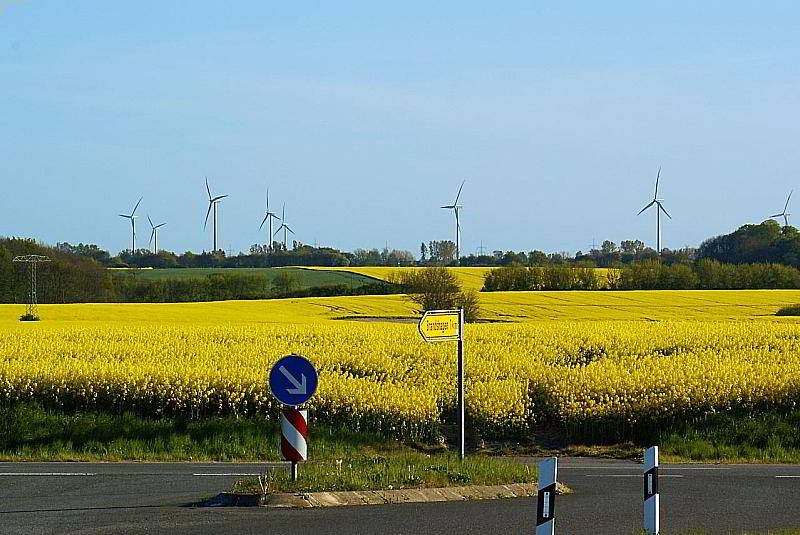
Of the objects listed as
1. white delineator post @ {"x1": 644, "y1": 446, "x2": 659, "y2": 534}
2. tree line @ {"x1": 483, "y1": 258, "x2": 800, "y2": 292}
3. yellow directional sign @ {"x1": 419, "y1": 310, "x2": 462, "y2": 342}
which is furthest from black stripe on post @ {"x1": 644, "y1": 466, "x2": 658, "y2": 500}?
tree line @ {"x1": 483, "y1": 258, "x2": 800, "y2": 292}

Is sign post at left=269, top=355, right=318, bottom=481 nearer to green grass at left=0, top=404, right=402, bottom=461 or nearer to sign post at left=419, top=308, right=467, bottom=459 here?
sign post at left=419, top=308, right=467, bottom=459

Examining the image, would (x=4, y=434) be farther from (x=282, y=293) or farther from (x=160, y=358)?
(x=282, y=293)

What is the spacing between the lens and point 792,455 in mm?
22656

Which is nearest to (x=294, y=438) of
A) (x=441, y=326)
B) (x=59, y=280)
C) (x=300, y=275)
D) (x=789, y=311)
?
(x=441, y=326)

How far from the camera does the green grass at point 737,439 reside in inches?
896

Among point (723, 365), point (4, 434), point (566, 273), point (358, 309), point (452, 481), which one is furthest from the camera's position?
point (566, 273)

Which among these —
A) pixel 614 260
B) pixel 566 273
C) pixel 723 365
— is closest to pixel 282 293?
pixel 566 273

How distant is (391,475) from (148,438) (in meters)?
8.31

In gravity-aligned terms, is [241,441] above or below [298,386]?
below

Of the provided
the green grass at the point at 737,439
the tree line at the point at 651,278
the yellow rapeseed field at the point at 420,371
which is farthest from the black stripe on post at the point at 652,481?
the tree line at the point at 651,278

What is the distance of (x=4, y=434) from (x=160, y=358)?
6.45m

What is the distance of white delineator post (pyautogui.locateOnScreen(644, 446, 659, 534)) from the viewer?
32.5 ft

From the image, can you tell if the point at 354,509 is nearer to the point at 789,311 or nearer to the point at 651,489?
the point at 651,489

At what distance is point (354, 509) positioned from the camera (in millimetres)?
13594
